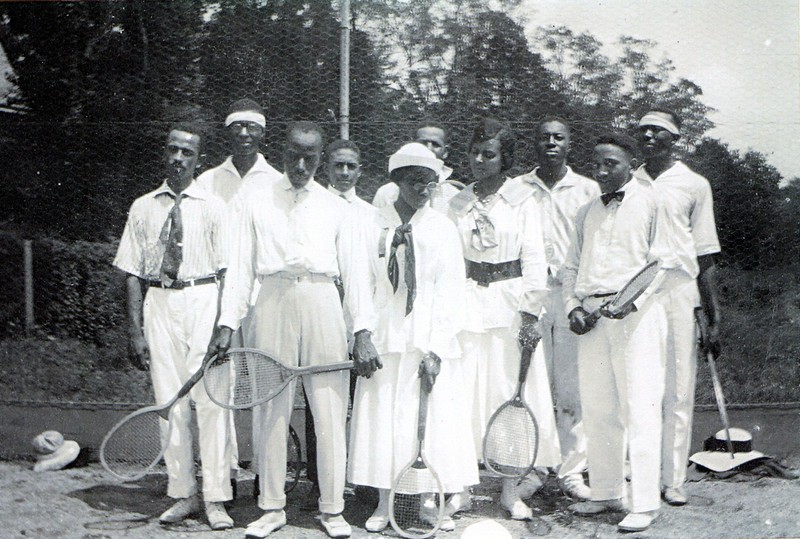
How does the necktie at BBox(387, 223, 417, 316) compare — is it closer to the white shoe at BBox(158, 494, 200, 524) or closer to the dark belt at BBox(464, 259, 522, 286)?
the dark belt at BBox(464, 259, 522, 286)

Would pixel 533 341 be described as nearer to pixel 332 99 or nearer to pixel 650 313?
pixel 650 313

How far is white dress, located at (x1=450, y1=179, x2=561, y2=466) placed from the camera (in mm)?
4789

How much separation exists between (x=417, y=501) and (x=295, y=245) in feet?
A: 4.89

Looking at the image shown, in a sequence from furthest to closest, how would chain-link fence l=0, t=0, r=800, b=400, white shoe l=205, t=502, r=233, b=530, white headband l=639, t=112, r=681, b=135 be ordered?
chain-link fence l=0, t=0, r=800, b=400 < white headband l=639, t=112, r=681, b=135 < white shoe l=205, t=502, r=233, b=530

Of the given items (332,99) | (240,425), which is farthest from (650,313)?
(332,99)

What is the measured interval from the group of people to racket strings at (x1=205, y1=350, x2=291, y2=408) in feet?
0.31

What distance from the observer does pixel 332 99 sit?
25.2 feet

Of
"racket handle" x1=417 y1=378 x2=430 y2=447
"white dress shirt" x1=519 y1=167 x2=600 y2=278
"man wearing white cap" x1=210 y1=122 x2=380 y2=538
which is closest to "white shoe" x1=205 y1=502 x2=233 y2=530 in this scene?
"man wearing white cap" x1=210 y1=122 x2=380 y2=538

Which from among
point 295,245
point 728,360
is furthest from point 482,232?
point 728,360

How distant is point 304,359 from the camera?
14.8 feet

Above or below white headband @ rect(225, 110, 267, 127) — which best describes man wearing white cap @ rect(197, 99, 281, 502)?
below

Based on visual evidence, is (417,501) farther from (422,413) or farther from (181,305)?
(181,305)

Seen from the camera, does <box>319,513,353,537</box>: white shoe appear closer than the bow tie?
Yes

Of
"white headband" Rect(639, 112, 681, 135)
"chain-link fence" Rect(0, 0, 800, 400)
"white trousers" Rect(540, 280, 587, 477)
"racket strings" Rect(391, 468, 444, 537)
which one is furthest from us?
"chain-link fence" Rect(0, 0, 800, 400)
